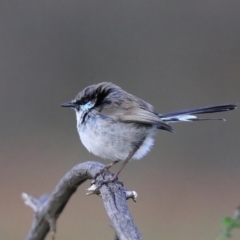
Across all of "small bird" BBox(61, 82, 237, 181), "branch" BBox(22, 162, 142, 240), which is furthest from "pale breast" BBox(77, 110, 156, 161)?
"branch" BBox(22, 162, 142, 240)

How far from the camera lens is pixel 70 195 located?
125 inches

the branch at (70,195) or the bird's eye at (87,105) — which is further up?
the bird's eye at (87,105)

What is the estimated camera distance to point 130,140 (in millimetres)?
3621

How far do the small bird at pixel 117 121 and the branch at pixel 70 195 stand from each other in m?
0.44

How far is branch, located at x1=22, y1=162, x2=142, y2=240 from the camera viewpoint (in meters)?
2.22

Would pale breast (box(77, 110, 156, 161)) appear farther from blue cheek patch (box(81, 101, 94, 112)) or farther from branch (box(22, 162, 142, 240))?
branch (box(22, 162, 142, 240))

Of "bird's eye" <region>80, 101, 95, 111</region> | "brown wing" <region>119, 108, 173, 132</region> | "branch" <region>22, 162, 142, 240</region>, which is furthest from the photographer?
"bird's eye" <region>80, 101, 95, 111</region>

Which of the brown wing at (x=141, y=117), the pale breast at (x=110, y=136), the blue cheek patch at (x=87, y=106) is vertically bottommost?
the pale breast at (x=110, y=136)

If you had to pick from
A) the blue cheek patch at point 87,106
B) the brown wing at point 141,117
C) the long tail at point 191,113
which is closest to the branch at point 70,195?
the brown wing at point 141,117

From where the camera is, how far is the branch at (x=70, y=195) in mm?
2219

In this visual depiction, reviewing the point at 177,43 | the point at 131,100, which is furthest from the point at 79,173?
the point at 177,43

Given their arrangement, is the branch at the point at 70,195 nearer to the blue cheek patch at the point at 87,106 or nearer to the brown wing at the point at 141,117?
the brown wing at the point at 141,117

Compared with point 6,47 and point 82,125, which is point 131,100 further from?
point 6,47

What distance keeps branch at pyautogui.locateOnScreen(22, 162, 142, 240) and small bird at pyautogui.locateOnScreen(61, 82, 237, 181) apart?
1.44 ft
